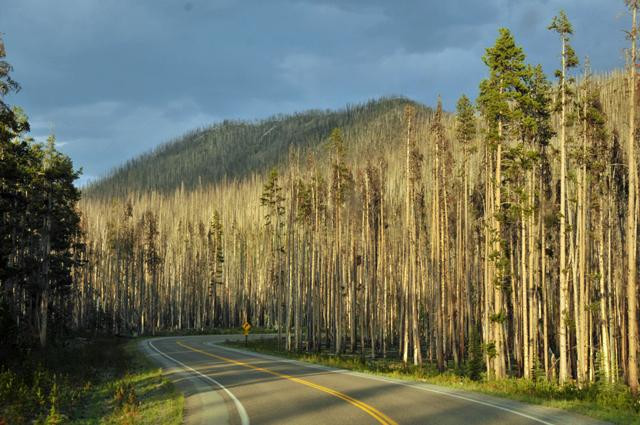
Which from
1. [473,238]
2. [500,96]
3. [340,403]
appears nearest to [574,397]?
[340,403]

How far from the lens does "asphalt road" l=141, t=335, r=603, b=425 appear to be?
1091 centimetres

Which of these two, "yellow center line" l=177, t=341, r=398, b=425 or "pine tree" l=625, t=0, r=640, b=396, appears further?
"pine tree" l=625, t=0, r=640, b=396

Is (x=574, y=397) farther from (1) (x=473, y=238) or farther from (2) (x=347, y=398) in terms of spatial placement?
(1) (x=473, y=238)

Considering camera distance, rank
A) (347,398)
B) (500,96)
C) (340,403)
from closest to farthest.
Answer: (340,403)
(347,398)
(500,96)

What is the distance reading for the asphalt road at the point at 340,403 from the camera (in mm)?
10914

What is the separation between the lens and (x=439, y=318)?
28.9 metres

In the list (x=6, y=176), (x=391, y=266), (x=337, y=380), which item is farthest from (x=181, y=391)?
(x=391, y=266)

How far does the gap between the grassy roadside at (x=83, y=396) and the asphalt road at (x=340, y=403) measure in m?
0.82

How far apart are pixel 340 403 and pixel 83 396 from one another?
33.2ft

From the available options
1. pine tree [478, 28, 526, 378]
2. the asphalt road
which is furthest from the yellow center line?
pine tree [478, 28, 526, 378]

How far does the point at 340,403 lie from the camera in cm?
1284

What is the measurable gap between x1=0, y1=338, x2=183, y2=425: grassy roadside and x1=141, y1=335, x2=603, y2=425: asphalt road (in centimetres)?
82

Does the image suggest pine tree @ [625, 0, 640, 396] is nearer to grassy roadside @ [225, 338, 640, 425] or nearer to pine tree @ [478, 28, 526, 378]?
grassy roadside @ [225, 338, 640, 425]

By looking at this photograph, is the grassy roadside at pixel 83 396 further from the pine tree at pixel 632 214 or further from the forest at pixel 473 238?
the pine tree at pixel 632 214
